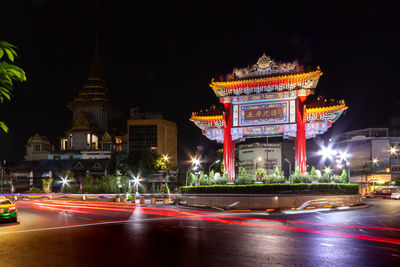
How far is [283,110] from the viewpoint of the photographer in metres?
29.7

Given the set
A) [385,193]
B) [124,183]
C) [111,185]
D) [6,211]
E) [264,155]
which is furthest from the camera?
[264,155]

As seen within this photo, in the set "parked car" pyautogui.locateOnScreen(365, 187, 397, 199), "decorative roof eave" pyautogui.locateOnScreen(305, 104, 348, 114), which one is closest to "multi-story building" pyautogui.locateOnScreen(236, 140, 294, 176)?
"parked car" pyautogui.locateOnScreen(365, 187, 397, 199)

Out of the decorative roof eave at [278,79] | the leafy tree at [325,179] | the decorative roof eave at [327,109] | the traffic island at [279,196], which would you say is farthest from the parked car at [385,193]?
Result: the decorative roof eave at [278,79]

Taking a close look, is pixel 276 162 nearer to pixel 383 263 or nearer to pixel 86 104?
pixel 86 104

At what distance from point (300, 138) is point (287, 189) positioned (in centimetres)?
504

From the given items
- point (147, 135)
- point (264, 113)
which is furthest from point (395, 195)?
point (147, 135)

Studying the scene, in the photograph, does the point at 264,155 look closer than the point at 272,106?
No

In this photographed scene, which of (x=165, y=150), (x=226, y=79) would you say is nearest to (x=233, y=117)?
(x=226, y=79)

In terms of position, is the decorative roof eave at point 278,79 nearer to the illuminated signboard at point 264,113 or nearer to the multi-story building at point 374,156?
the illuminated signboard at point 264,113

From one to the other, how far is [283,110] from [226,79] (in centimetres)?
539

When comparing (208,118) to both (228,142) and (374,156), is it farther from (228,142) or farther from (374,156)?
(374,156)

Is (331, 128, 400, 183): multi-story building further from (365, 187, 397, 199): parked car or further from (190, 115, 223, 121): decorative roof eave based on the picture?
(190, 115, 223, 121): decorative roof eave

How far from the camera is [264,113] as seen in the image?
30031 mm

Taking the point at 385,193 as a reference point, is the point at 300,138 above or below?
above
